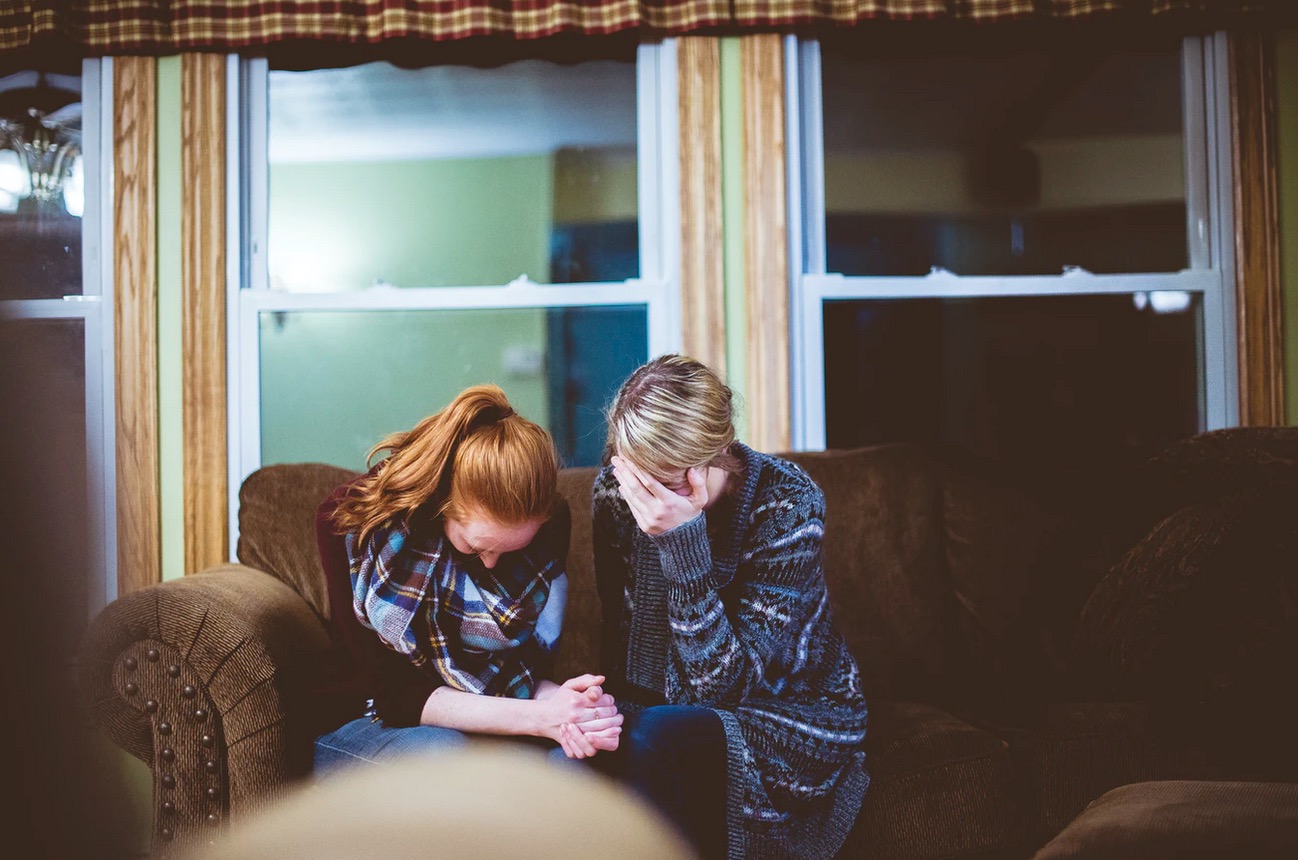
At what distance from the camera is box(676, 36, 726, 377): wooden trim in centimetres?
262

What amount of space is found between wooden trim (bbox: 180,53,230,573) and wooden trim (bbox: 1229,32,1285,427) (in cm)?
279

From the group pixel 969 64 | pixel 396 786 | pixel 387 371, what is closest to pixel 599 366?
pixel 387 371

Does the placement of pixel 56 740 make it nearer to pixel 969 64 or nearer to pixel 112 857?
pixel 112 857

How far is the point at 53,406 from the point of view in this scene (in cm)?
44

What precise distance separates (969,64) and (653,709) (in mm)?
2247

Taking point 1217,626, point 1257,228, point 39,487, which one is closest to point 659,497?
point 1217,626

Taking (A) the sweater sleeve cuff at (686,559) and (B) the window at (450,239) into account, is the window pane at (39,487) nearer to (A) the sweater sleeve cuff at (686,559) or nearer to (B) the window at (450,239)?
(A) the sweater sleeve cuff at (686,559)

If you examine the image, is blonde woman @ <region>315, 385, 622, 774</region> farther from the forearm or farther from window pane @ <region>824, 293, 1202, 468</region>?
window pane @ <region>824, 293, 1202, 468</region>

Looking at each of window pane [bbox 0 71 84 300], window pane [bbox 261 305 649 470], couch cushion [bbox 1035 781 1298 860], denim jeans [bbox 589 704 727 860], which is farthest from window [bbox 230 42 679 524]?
couch cushion [bbox 1035 781 1298 860]

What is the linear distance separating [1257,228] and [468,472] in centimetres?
239

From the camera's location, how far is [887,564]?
2.22 m

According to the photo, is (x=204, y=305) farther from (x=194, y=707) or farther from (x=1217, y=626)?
Result: (x=1217, y=626)

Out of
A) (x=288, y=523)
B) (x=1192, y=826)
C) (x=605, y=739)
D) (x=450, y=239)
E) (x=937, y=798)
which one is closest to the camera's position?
(x=1192, y=826)

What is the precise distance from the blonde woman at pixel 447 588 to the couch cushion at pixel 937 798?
534mm
